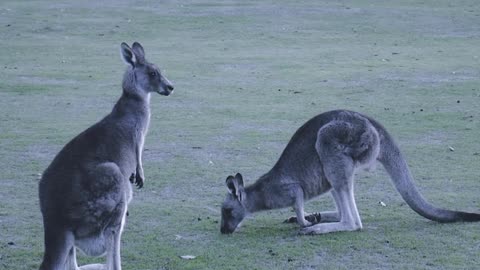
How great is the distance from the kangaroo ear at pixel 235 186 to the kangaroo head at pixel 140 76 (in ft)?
2.93

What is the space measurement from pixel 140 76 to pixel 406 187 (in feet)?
7.27

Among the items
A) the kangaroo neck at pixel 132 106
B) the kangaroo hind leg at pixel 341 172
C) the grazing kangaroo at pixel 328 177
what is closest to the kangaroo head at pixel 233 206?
the grazing kangaroo at pixel 328 177

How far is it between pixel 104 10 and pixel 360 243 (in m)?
19.1

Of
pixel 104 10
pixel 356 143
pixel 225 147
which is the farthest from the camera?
pixel 104 10

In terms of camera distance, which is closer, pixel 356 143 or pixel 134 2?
pixel 356 143

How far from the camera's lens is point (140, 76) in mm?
7234

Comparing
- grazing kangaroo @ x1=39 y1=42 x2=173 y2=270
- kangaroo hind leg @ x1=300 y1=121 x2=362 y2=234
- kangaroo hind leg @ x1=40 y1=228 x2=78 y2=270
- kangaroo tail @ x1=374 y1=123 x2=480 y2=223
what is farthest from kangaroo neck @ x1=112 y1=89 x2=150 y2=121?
kangaroo tail @ x1=374 y1=123 x2=480 y2=223

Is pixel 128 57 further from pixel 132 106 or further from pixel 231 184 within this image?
pixel 231 184

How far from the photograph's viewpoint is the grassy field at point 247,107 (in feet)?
21.7

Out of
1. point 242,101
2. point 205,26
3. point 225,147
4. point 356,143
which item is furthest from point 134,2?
point 356,143

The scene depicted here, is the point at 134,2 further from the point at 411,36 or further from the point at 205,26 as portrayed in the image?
the point at 411,36

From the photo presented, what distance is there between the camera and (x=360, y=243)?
260 inches

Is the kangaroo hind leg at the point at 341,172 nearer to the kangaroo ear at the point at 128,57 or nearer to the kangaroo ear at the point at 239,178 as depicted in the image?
the kangaroo ear at the point at 239,178

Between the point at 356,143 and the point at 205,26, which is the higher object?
the point at 356,143
